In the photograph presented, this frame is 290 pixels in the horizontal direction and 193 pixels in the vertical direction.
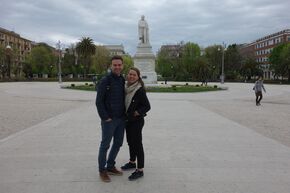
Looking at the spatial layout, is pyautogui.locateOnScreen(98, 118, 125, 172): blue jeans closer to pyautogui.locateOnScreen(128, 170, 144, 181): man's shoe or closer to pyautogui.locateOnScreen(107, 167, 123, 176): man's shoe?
pyautogui.locateOnScreen(107, 167, 123, 176): man's shoe

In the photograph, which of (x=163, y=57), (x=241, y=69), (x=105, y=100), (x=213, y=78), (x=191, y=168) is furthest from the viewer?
(x=163, y=57)

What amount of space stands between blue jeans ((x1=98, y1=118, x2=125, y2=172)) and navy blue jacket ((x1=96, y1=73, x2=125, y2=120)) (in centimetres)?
14

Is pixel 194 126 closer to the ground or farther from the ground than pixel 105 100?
closer to the ground

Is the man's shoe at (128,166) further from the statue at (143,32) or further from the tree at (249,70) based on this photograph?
the tree at (249,70)

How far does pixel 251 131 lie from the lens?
9562mm

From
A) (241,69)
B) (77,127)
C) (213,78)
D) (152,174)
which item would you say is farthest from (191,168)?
(241,69)

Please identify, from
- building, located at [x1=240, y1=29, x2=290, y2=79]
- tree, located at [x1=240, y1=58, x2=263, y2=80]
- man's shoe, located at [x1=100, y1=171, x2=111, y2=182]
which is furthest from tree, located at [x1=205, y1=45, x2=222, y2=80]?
man's shoe, located at [x1=100, y1=171, x2=111, y2=182]

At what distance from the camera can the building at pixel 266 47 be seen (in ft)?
336

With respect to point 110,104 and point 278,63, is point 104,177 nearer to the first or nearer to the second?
point 110,104

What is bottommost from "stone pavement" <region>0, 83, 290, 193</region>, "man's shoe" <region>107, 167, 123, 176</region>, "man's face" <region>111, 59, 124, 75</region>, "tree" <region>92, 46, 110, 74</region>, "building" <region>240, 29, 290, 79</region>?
"stone pavement" <region>0, 83, 290, 193</region>

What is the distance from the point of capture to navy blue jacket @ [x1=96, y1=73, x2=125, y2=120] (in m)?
4.76

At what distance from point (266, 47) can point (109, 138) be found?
12176cm

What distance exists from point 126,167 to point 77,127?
196 inches

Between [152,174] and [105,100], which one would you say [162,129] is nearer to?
[152,174]
